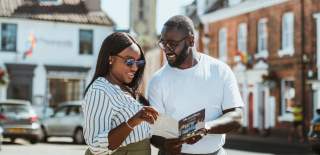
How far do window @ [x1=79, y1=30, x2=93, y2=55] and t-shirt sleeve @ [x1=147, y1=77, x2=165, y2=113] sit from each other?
1469 inches

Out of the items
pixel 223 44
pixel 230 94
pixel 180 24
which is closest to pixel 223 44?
pixel 223 44

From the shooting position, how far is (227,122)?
14.3 ft

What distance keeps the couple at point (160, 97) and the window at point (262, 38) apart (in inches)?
1211

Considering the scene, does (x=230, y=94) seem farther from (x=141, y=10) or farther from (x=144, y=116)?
(x=141, y=10)

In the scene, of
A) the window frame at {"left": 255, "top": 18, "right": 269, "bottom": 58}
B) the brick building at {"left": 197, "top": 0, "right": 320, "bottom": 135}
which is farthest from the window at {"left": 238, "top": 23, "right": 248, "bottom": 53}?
the window frame at {"left": 255, "top": 18, "right": 269, "bottom": 58}

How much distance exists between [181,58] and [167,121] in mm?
392

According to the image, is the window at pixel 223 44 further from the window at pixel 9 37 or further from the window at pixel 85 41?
the window at pixel 9 37

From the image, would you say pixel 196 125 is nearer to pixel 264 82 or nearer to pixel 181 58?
pixel 181 58

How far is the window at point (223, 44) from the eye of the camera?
39.7 metres

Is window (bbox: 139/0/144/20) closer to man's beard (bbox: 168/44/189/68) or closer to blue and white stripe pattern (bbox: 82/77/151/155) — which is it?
man's beard (bbox: 168/44/189/68)

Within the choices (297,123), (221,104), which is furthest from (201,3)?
(221,104)

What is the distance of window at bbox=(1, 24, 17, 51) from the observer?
131ft

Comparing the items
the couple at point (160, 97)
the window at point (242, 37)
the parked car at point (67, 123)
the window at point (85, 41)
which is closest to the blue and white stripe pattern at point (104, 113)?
the couple at point (160, 97)

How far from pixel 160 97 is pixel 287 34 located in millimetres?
29089
